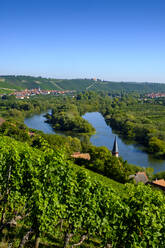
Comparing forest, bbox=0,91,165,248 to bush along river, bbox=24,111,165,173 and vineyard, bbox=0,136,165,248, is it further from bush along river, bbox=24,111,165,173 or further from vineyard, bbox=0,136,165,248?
bush along river, bbox=24,111,165,173

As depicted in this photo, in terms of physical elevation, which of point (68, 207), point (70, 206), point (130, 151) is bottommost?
point (130, 151)

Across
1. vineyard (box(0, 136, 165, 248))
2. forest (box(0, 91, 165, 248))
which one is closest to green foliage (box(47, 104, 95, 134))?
forest (box(0, 91, 165, 248))

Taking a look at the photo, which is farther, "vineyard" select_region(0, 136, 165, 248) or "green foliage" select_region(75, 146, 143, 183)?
"green foliage" select_region(75, 146, 143, 183)

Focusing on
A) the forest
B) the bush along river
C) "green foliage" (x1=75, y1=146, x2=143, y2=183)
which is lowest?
the bush along river

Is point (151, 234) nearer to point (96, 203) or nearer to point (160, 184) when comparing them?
point (96, 203)

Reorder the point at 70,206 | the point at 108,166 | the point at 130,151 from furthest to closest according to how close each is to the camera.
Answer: the point at 130,151, the point at 108,166, the point at 70,206

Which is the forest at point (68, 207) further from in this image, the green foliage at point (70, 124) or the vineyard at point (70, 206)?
the green foliage at point (70, 124)

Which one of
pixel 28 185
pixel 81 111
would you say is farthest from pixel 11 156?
pixel 81 111

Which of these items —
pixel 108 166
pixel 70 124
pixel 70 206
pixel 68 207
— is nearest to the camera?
pixel 70 206

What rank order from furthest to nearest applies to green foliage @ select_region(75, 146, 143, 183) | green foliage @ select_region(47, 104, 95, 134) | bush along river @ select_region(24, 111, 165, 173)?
green foliage @ select_region(47, 104, 95, 134)
bush along river @ select_region(24, 111, 165, 173)
green foliage @ select_region(75, 146, 143, 183)

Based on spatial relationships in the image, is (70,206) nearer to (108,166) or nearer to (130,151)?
(108,166)

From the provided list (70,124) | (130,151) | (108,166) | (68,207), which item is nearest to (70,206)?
(68,207)
